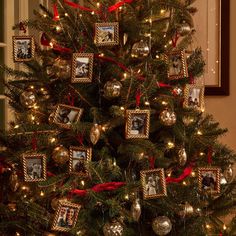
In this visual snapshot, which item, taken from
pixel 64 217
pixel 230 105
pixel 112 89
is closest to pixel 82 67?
pixel 112 89

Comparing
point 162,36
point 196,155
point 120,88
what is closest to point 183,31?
point 162,36

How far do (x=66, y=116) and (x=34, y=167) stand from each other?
184 mm

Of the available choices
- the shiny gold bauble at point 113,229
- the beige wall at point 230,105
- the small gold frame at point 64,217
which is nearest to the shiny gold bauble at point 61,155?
the small gold frame at point 64,217

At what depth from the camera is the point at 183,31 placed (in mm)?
1541

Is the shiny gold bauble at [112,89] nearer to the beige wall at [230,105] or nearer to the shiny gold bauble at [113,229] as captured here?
the shiny gold bauble at [113,229]

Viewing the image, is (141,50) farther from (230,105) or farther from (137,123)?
(230,105)

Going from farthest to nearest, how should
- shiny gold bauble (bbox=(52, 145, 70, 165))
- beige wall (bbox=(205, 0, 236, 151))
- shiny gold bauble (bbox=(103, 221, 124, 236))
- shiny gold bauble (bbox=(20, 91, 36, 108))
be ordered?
beige wall (bbox=(205, 0, 236, 151)) < shiny gold bauble (bbox=(20, 91, 36, 108)) < shiny gold bauble (bbox=(52, 145, 70, 165)) < shiny gold bauble (bbox=(103, 221, 124, 236))

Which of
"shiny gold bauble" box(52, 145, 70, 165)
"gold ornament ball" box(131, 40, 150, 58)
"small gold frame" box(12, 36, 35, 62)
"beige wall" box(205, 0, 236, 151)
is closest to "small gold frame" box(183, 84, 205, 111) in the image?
"gold ornament ball" box(131, 40, 150, 58)

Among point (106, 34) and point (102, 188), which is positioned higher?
point (106, 34)

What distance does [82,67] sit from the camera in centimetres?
144

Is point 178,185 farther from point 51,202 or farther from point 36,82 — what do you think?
point 36,82

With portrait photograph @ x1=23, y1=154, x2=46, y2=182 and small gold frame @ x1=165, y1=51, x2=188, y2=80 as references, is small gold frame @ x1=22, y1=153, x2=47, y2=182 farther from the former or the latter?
small gold frame @ x1=165, y1=51, x2=188, y2=80

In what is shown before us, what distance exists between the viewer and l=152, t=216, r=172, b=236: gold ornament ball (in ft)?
4.51

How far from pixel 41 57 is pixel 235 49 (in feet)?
4.35
